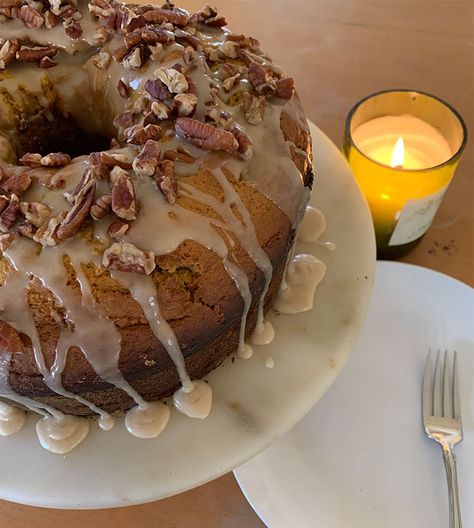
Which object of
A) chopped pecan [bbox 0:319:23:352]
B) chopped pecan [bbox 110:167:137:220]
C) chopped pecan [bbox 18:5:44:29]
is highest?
chopped pecan [bbox 18:5:44:29]

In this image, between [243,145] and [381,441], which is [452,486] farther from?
[243,145]

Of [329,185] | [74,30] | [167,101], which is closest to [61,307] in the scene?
[167,101]

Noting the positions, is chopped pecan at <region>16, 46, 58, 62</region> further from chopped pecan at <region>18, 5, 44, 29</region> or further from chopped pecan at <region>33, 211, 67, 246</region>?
chopped pecan at <region>33, 211, 67, 246</region>

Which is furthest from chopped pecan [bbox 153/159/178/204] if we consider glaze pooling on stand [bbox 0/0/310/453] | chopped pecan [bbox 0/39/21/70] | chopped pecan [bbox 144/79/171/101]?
chopped pecan [bbox 0/39/21/70]

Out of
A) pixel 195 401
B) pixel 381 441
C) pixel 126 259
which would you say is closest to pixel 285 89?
pixel 126 259

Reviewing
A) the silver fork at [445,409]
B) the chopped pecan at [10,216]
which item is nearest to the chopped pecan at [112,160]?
the chopped pecan at [10,216]

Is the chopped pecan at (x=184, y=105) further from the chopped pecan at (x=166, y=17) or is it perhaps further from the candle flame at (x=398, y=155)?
the candle flame at (x=398, y=155)

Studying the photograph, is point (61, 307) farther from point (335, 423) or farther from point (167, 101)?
point (335, 423)
